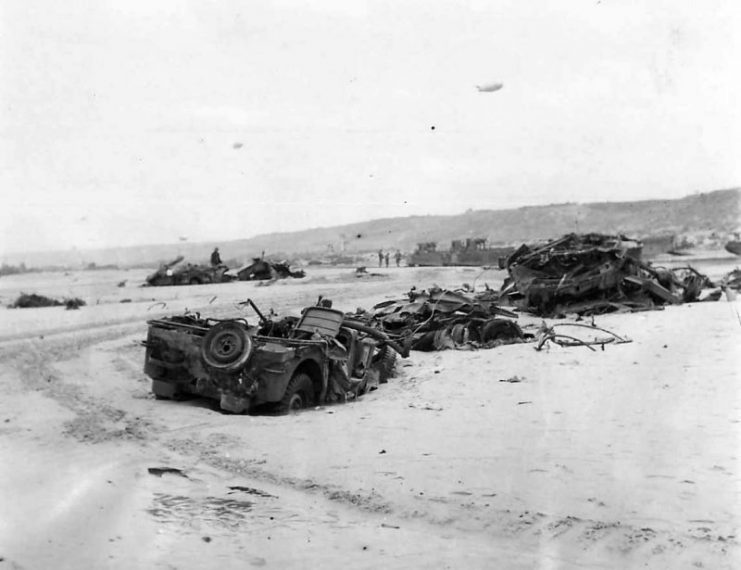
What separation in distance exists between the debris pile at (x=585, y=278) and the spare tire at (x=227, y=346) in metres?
11.7

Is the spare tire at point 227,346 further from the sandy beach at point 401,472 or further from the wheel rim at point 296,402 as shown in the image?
the wheel rim at point 296,402

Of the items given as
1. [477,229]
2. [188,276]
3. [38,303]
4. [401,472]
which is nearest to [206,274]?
[188,276]

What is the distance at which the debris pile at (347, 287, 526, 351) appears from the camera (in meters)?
13.2

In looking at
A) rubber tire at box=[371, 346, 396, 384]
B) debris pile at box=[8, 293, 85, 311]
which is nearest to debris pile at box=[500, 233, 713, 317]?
rubber tire at box=[371, 346, 396, 384]

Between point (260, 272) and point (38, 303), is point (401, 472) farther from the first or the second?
point (260, 272)

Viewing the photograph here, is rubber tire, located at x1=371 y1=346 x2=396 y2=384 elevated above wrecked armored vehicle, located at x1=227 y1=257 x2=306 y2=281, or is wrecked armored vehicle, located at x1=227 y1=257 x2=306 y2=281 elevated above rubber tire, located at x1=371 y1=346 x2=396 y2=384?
wrecked armored vehicle, located at x1=227 y1=257 x2=306 y2=281

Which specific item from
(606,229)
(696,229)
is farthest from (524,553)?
(606,229)

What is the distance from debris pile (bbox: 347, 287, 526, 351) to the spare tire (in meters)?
4.69

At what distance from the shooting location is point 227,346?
25.9ft

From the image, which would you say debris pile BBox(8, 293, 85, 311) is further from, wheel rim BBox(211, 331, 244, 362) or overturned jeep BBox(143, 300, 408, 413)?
wheel rim BBox(211, 331, 244, 362)

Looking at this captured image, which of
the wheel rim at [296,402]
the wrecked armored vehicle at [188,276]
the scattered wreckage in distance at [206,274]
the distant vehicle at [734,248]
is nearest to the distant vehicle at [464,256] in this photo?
the distant vehicle at [734,248]

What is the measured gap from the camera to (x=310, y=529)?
4738 mm

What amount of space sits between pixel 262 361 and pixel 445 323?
6.54 meters

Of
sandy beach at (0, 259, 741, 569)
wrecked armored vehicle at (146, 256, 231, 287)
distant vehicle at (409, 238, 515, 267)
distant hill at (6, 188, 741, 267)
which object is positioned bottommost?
sandy beach at (0, 259, 741, 569)
